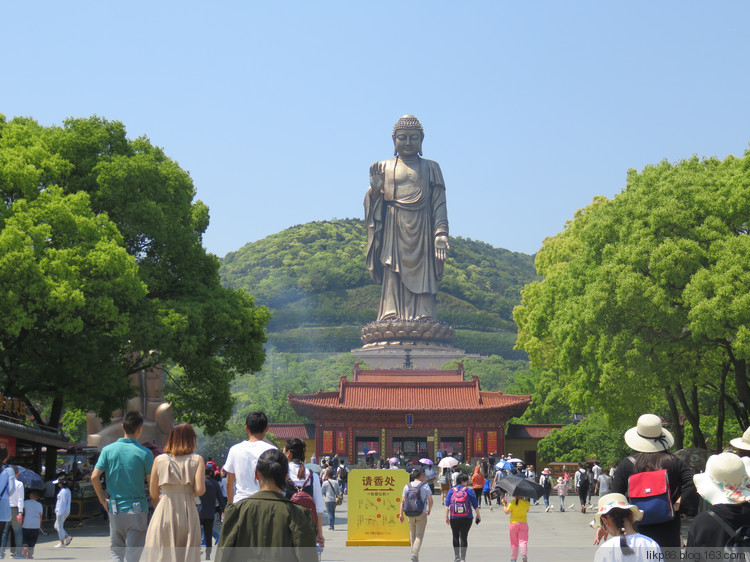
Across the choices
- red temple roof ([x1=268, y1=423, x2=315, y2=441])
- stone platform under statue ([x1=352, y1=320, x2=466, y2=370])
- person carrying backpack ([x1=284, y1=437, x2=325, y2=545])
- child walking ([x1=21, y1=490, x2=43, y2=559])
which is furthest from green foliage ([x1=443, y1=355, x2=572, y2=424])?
person carrying backpack ([x1=284, y1=437, x2=325, y2=545])

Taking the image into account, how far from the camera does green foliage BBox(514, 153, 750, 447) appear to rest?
1812 centimetres

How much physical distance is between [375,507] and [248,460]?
7164 millimetres

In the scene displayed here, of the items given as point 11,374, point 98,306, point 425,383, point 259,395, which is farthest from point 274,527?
point 259,395

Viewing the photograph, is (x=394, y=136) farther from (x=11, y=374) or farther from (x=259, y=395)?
(x=11, y=374)

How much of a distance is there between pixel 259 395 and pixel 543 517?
35941mm

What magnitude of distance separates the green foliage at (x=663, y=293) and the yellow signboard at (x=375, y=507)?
7.20 m

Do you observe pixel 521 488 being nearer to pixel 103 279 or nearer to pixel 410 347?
pixel 103 279

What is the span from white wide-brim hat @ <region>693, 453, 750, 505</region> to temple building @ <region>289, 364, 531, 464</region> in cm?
3144

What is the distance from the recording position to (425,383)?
39.2 metres

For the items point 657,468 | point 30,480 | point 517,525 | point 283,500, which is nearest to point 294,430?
point 30,480

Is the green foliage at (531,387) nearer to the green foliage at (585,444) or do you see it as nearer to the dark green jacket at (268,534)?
the green foliage at (585,444)

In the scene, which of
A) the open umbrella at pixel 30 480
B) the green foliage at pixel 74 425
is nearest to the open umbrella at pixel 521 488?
the open umbrella at pixel 30 480

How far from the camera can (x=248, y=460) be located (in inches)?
263

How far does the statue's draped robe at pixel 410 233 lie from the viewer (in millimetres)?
46125
